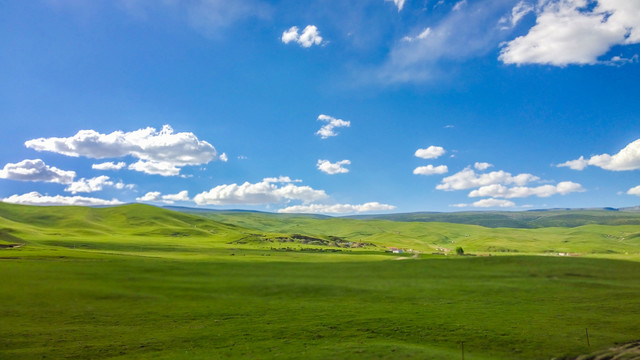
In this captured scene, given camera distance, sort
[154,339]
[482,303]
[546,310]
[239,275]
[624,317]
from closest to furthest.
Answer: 1. [154,339]
2. [624,317]
3. [546,310]
4. [482,303]
5. [239,275]

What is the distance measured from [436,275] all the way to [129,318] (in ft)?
196

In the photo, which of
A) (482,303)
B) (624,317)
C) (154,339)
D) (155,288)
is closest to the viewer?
(154,339)

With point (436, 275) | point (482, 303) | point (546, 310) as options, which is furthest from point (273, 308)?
point (436, 275)

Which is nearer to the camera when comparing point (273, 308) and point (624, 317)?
point (624, 317)

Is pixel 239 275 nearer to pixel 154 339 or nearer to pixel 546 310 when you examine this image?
pixel 154 339

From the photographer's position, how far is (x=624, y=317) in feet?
142

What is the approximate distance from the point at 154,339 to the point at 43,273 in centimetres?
5004

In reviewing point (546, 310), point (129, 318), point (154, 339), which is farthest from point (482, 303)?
point (129, 318)

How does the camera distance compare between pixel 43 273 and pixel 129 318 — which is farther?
pixel 43 273

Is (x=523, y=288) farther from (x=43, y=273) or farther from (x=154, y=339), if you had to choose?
(x=43, y=273)

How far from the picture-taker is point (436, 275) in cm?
7806

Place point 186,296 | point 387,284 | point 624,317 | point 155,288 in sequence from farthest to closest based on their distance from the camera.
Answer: point 387,284
point 155,288
point 186,296
point 624,317

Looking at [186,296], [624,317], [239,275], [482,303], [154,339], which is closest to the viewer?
[154,339]

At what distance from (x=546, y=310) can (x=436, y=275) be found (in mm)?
30200
